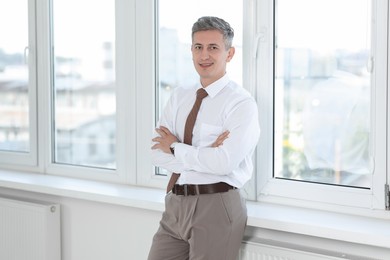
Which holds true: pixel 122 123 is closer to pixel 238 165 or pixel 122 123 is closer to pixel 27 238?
pixel 27 238

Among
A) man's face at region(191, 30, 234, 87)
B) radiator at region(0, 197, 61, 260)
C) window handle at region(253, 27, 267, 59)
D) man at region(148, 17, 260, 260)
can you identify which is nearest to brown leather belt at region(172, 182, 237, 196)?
man at region(148, 17, 260, 260)

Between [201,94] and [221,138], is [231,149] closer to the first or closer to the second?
[221,138]

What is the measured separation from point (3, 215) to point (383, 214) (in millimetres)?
2286

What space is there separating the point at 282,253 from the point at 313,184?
375 millimetres

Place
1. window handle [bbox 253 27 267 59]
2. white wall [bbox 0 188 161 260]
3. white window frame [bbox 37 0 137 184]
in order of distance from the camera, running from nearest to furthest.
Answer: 1. window handle [bbox 253 27 267 59]
2. white wall [bbox 0 188 161 260]
3. white window frame [bbox 37 0 137 184]

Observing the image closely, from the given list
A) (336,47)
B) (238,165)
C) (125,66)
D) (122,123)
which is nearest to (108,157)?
(122,123)

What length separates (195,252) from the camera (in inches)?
92.5

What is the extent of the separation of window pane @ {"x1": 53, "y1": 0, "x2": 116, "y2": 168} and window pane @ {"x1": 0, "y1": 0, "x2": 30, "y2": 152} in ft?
0.99

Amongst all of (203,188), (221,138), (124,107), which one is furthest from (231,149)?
(124,107)

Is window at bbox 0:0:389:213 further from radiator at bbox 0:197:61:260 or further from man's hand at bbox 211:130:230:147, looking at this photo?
man's hand at bbox 211:130:230:147

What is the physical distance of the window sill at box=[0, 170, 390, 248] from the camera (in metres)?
2.31

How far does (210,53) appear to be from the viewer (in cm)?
241

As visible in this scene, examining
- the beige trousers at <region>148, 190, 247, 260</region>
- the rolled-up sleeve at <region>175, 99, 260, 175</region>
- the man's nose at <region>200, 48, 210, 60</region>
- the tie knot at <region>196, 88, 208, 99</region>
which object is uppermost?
the man's nose at <region>200, 48, 210, 60</region>

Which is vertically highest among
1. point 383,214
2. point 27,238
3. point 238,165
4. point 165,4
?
point 165,4
